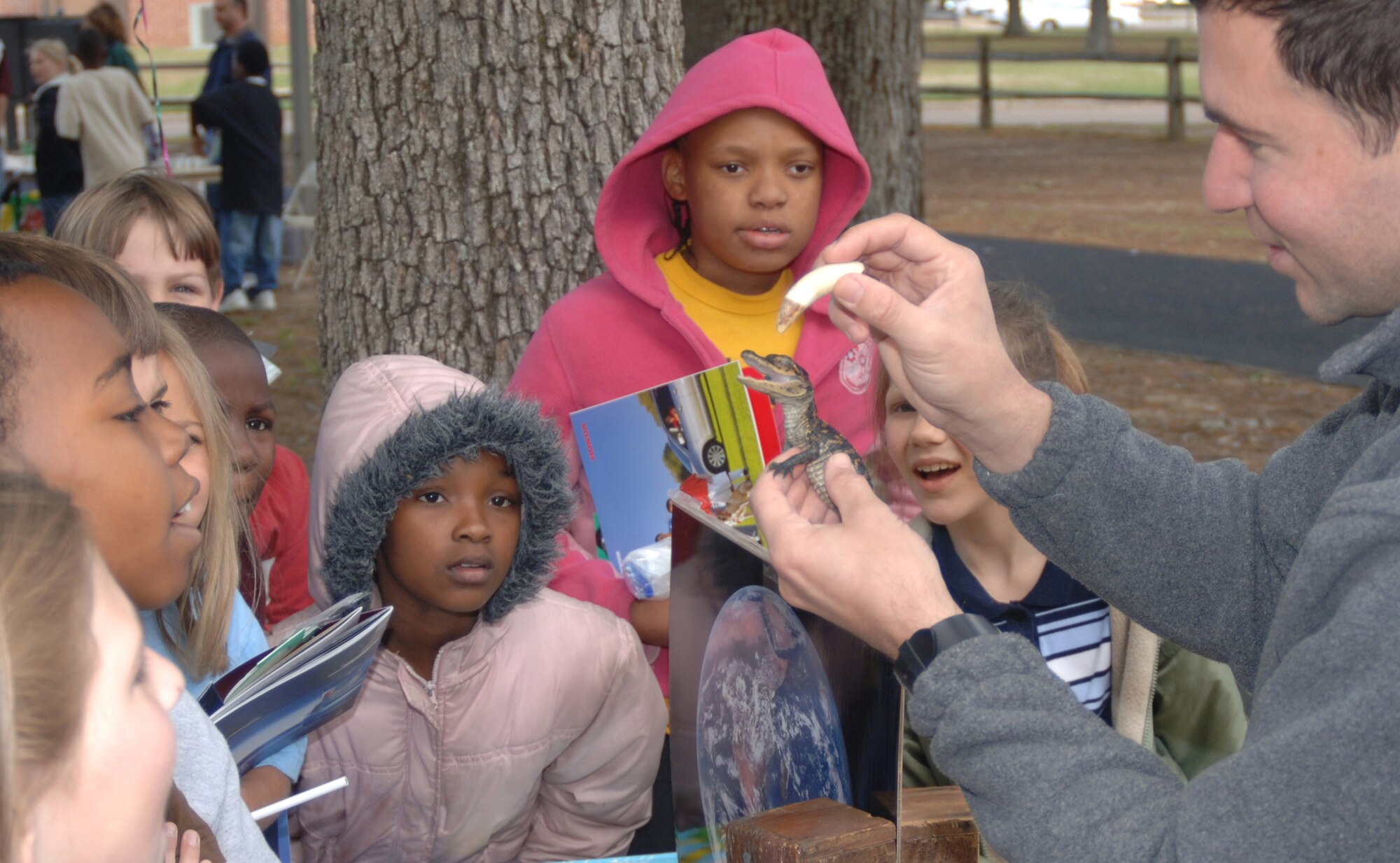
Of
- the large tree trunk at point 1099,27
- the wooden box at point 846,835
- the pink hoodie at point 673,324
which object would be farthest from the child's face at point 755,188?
the large tree trunk at point 1099,27

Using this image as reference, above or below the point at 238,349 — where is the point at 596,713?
below

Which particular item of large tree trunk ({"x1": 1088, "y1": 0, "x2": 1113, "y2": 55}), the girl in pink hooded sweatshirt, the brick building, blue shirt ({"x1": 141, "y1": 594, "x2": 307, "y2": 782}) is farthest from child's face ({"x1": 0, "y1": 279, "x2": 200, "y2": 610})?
large tree trunk ({"x1": 1088, "y1": 0, "x2": 1113, "y2": 55})

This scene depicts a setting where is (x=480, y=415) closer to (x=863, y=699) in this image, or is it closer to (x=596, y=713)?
(x=596, y=713)

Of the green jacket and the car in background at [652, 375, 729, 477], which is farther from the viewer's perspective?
the car in background at [652, 375, 729, 477]

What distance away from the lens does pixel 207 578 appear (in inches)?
81.9

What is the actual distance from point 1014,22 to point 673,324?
50.2 metres

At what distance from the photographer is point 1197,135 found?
848 inches

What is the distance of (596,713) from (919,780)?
2.02 feet

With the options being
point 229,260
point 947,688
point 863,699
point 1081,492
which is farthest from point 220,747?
point 229,260

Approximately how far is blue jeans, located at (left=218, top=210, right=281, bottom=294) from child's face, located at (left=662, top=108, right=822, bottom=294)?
297 inches

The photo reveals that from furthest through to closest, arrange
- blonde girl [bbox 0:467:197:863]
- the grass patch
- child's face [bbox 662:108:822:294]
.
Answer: the grass patch < child's face [bbox 662:108:822:294] < blonde girl [bbox 0:467:197:863]

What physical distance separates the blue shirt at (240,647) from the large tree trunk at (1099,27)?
40.1 meters

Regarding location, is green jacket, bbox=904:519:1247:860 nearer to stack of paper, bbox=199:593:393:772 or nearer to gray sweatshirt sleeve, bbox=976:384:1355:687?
gray sweatshirt sleeve, bbox=976:384:1355:687

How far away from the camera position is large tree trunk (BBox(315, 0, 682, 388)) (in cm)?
326
